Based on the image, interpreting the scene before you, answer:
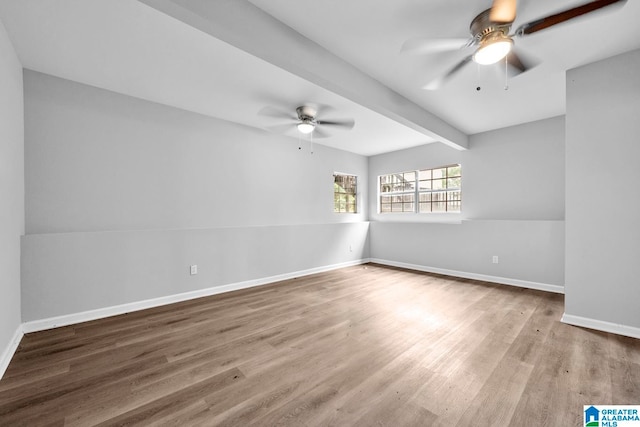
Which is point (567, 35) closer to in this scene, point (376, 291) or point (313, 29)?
point (313, 29)

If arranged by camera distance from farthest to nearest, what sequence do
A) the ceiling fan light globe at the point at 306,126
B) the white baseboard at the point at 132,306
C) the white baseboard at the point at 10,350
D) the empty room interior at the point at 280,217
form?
the ceiling fan light globe at the point at 306,126 → the white baseboard at the point at 132,306 → the white baseboard at the point at 10,350 → the empty room interior at the point at 280,217

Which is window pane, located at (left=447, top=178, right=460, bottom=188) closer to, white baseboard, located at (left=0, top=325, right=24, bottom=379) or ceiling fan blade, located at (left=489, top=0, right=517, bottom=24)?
ceiling fan blade, located at (left=489, top=0, right=517, bottom=24)

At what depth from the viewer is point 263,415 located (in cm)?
149

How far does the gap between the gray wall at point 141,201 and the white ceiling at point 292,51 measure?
405 millimetres

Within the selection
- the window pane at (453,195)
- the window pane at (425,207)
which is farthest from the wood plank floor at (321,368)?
the window pane at (425,207)

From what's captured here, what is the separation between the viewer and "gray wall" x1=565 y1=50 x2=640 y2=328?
2406 millimetres

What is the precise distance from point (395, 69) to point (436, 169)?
10.9 feet

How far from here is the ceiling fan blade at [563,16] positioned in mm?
1451

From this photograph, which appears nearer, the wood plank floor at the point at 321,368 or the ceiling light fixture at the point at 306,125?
the wood plank floor at the point at 321,368

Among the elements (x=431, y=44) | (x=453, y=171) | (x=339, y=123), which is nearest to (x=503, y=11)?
(x=431, y=44)

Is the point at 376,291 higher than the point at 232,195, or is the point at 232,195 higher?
the point at 232,195

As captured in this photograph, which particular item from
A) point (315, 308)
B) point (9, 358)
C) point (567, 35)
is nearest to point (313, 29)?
point (567, 35)

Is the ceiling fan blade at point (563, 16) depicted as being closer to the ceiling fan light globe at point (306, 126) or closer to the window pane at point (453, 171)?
the ceiling fan light globe at point (306, 126)

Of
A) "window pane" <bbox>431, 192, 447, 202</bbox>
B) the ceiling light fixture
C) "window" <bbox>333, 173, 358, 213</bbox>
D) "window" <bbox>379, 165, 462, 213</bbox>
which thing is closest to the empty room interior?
the ceiling light fixture
